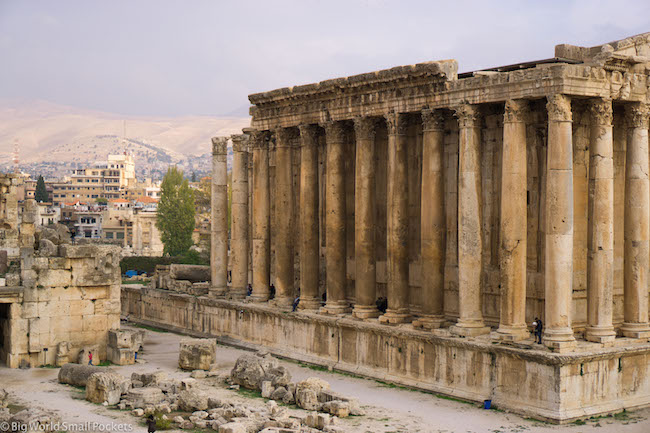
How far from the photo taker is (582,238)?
26.3 meters

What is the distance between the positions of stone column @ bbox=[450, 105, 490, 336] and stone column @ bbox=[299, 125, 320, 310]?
8.35 meters

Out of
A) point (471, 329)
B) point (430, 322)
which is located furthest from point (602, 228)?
point (430, 322)

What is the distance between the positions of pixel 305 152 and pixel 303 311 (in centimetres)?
615

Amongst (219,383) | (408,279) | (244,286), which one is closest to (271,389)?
(219,383)

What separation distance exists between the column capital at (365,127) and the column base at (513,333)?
9.21 metres

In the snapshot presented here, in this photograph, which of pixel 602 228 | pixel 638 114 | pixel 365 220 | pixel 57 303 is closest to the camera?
pixel 602 228

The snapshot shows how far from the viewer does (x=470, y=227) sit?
26.7m

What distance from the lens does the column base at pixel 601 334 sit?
25047 mm

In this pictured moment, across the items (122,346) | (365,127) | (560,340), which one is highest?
(365,127)

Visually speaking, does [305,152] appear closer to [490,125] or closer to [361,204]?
[361,204]

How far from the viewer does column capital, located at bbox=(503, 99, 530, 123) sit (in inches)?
1002

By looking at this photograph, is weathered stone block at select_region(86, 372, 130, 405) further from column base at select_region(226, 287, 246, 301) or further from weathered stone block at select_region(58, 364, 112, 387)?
column base at select_region(226, 287, 246, 301)

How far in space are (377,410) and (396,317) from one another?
5.17 metres

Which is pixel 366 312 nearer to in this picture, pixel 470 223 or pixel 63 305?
pixel 470 223
